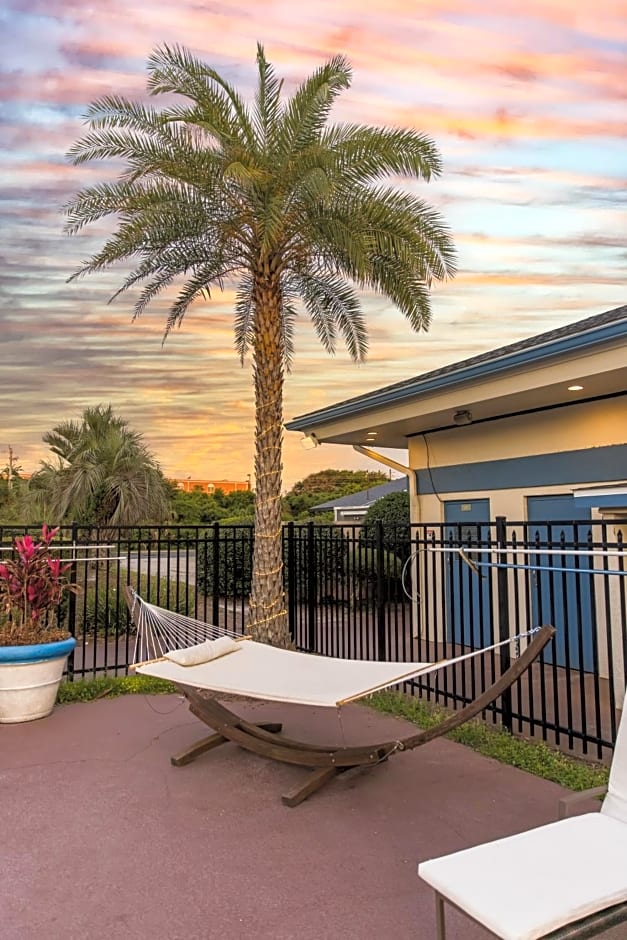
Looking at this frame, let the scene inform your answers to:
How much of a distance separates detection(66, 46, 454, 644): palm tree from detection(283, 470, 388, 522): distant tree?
89.9ft

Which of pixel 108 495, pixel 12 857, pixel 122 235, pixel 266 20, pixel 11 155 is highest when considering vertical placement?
pixel 266 20

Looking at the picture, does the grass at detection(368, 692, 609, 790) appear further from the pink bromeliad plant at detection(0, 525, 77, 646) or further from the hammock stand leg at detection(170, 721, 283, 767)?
the pink bromeliad plant at detection(0, 525, 77, 646)

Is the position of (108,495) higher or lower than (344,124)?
lower

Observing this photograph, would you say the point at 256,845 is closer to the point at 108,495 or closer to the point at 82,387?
the point at 108,495

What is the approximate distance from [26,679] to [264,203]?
5.17m

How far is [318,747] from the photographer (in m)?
4.45

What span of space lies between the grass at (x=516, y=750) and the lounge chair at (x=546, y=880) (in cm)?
179

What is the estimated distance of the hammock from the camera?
383cm

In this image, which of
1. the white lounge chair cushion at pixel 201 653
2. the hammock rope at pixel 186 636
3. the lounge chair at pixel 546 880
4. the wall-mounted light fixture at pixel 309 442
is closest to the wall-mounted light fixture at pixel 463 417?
the wall-mounted light fixture at pixel 309 442

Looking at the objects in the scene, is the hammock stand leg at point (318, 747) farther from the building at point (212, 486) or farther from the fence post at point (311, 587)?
the building at point (212, 486)

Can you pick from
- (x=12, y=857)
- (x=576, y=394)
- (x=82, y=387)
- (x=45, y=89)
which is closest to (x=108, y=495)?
(x=82, y=387)

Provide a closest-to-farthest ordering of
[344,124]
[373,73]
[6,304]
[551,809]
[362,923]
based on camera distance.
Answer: [362,923], [551,809], [344,124], [373,73], [6,304]

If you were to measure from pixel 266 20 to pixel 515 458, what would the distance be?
6.52 metres

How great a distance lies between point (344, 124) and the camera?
6793 mm
